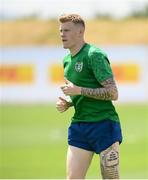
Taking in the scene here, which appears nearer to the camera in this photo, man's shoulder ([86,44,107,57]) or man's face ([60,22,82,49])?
man's shoulder ([86,44,107,57])

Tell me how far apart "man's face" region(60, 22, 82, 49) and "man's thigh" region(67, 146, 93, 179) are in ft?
3.24

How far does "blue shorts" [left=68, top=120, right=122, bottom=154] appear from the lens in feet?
26.2

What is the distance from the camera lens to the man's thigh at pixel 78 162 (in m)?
8.00

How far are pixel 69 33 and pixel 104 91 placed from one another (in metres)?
0.66

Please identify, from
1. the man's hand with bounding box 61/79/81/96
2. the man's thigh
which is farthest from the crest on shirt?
the man's thigh

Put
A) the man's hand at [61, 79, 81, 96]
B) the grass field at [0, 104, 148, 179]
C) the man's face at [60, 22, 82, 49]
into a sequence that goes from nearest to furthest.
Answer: the man's hand at [61, 79, 81, 96] < the man's face at [60, 22, 82, 49] < the grass field at [0, 104, 148, 179]

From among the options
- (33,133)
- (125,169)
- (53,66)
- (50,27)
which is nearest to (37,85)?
(53,66)

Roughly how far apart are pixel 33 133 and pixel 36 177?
6.77 m

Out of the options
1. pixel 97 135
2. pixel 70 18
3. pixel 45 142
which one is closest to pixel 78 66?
pixel 70 18

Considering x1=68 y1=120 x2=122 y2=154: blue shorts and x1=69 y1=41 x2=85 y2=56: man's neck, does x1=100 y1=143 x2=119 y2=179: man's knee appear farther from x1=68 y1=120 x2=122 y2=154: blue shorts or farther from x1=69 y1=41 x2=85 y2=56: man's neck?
x1=69 y1=41 x2=85 y2=56: man's neck

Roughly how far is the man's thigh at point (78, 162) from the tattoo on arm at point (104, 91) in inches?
22.2

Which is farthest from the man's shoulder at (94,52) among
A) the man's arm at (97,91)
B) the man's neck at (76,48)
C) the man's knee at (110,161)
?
the man's knee at (110,161)

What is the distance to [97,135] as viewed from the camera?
315 inches

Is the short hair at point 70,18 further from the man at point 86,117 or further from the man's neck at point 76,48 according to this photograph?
the man's neck at point 76,48
